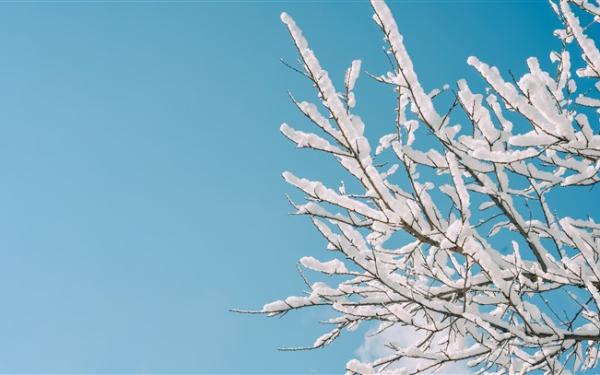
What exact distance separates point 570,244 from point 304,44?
81.9 inches

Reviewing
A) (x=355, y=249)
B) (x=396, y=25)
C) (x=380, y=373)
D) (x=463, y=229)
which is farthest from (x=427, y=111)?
(x=380, y=373)

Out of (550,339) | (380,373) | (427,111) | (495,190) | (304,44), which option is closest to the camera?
(304,44)

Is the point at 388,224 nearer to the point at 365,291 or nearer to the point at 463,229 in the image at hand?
the point at 463,229

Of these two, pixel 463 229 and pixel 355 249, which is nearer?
pixel 463 229

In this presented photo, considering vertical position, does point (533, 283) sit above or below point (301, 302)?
below

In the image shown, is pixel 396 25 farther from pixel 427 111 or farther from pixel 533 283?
pixel 533 283

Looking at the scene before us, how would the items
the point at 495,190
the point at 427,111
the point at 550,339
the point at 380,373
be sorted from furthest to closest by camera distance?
the point at 380,373 → the point at 495,190 → the point at 550,339 → the point at 427,111

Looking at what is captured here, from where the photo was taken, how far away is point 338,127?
223 centimetres

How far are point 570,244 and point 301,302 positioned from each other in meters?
1.67

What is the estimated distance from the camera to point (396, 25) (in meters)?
2.18

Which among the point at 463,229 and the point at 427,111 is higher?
the point at 427,111

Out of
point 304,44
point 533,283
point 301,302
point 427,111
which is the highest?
point 304,44

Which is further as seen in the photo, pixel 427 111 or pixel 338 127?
pixel 427 111

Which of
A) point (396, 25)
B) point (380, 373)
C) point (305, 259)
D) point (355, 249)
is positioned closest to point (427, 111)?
point (396, 25)
